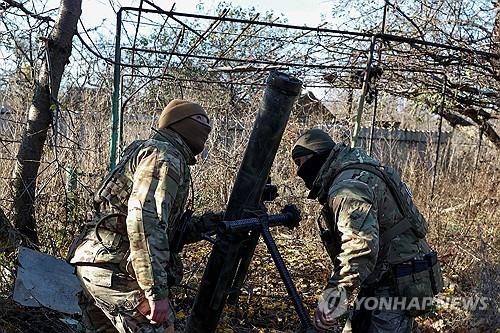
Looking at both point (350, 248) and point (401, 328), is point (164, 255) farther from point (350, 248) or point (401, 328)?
point (401, 328)

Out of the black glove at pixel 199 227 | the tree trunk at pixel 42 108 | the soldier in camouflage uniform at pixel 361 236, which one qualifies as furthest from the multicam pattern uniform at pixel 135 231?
the tree trunk at pixel 42 108

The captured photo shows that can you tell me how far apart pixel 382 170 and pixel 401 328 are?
1041mm

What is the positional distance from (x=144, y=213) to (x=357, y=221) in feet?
3.58

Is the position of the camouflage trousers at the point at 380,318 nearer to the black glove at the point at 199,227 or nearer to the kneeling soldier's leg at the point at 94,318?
the black glove at the point at 199,227

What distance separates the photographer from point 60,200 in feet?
17.6

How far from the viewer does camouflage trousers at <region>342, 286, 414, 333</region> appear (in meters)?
3.43

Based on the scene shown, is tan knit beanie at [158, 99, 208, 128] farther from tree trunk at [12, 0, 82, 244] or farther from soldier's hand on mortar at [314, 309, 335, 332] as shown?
tree trunk at [12, 0, 82, 244]

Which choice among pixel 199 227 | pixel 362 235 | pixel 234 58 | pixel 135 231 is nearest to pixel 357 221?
pixel 362 235

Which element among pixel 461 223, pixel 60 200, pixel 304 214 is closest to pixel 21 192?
pixel 60 200

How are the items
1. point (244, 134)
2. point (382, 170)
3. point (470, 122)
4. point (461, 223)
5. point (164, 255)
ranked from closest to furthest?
point (164, 255) < point (382, 170) < point (461, 223) < point (244, 134) < point (470, 122)

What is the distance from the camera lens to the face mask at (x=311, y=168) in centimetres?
329

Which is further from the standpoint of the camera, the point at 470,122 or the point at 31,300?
the point at 470,122

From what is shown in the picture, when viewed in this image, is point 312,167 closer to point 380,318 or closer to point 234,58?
point 380,318

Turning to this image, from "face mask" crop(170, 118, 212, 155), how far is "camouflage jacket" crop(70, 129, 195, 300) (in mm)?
47
